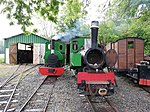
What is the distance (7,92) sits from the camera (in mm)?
8336

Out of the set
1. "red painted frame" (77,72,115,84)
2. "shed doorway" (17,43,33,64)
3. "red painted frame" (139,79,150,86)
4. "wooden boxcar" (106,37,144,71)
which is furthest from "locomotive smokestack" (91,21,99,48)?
"shed doorway" (17,43,33,64)

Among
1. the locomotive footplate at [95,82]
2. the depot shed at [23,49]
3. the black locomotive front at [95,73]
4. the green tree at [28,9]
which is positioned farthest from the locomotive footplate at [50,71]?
the depot shed at [23,49]

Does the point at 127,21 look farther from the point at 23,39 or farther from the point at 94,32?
the point at 94,32

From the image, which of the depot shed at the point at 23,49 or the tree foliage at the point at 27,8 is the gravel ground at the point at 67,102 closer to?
the tree foliage at the point at 27,8

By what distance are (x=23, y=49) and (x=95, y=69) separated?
23.0 meters

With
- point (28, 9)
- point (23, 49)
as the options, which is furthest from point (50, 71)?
point (23, 49)

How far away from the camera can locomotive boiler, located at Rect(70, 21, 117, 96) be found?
256 inches

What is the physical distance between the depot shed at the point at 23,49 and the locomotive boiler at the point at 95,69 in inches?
673

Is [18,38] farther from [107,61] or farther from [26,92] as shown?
[107,61]

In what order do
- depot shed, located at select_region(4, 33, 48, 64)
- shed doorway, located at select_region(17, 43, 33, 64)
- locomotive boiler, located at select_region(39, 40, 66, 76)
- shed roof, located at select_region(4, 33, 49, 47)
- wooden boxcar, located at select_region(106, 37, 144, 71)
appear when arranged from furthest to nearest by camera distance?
shed roof, located at select_region(4, 33, 49, 47) < shed doorway, located at select_region(17, 43, 33, 64) < depot shed, located at select_region(4, 33, 48, 64) < locomotive boiler, located at select_region(39, 40, 66, 76) < wooden boxcar, located at select_region(106, 37, 144, 71)

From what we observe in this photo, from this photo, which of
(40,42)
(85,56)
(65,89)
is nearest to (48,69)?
(65,89)

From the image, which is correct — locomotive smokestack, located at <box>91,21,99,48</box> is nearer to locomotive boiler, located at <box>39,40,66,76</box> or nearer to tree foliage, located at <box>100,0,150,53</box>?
locomotive boiler, located at <box>39,40,66,76</box>

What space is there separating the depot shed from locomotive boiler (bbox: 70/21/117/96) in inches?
673

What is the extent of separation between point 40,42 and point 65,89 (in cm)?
1766
